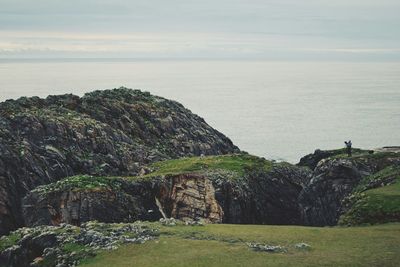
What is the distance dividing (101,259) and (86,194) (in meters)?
20.3

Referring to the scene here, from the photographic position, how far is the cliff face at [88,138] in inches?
2470

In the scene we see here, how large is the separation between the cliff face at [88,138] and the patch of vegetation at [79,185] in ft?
17.0

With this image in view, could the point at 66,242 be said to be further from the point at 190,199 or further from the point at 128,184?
the point at 190,199

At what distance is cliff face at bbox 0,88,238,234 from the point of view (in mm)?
62750

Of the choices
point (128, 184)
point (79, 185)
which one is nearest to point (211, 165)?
point (128, 184)

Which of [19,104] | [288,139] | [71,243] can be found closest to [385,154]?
[71,243]

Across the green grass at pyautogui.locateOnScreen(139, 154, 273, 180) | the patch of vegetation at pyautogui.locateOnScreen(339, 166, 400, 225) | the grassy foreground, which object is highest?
the green grass at pyautogui.locateOnScreen(139, 154, 273, 180)

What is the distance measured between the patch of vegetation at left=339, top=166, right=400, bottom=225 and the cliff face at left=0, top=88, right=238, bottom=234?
32778 mm

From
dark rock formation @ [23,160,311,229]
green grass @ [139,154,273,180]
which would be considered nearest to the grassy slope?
green grass @ [139,154,273,180]

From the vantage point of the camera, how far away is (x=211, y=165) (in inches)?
2665

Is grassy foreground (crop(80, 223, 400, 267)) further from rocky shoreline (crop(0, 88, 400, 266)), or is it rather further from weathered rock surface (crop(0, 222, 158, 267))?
rocky shoreline (crop(0, 88, 400, 266))

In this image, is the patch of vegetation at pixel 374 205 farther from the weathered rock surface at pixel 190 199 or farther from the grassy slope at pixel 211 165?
the grassy slope at pixel 211 165

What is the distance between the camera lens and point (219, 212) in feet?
196

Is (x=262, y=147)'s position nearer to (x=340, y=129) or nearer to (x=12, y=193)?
(x=340, y=129)
